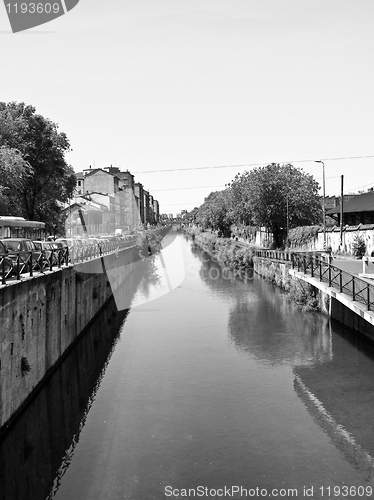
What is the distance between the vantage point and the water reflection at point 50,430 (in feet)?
41.1

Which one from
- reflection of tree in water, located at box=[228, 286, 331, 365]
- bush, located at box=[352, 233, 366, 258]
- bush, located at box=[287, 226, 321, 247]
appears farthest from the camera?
bush, located at box=[287, 226, 321, 247]

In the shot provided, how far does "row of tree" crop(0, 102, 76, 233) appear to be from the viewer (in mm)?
33031

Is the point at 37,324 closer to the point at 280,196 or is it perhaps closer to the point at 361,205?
the point at 280,196

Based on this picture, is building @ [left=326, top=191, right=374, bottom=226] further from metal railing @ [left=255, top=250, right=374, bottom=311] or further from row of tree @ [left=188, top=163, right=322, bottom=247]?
metal railing @ [left=255, top=250, right=374, bottom=311]

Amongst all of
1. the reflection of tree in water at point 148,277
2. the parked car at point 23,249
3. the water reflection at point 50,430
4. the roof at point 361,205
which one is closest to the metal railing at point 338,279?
the water reflection at point 50,430

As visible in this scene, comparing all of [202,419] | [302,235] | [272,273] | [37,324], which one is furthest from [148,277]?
[202,419]

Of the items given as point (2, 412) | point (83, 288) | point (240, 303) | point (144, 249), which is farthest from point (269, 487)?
point (144, 249)

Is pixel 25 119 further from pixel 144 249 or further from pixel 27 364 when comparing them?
pixel 144 249

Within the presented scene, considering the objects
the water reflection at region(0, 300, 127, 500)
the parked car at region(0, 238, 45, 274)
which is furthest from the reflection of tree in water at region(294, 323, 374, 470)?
the parked car at region(0, 238, 45, 274)

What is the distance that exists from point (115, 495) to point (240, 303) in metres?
24.9

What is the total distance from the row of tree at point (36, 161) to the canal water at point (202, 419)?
47.7 ft

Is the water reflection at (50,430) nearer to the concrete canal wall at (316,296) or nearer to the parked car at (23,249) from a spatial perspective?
the parked car at (23,249)

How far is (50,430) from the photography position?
15320mm

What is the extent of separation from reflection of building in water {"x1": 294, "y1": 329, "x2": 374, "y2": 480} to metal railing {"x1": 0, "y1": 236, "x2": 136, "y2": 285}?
10.8m
